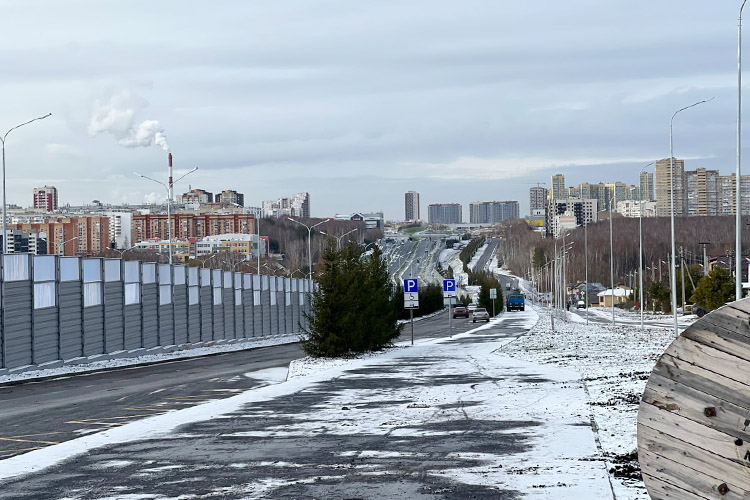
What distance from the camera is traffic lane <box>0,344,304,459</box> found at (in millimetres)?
16031

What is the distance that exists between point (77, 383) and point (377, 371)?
827 cm

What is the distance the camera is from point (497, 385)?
68.3ft

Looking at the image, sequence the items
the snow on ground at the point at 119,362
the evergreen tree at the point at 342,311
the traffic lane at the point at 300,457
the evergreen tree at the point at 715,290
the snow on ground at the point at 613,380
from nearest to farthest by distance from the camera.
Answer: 1. the traffic lane at the point at 300,457
2. the snow on ground at the point at 613,380
3. the snow on ground at the point at 119,362
4. the evergreen tree at the point at 342,311
5. the evergreen tree at the point at 715,290

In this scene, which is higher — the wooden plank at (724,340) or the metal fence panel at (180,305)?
the wooden plank at (724,340)

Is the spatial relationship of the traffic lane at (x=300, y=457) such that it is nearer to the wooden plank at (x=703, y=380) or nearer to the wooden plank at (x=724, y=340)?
the wooden plank at (x=703, y=380)

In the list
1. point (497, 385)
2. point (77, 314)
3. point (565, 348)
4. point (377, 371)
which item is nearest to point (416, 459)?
point (497, 385)

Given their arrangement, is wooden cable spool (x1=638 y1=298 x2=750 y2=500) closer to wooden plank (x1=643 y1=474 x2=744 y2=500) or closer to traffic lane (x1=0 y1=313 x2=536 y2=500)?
wooden plank (x1=643 y1=474 x2=744 y2=500)

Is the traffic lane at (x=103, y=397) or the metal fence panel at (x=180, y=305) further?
the metal fence panel at (x=180, y=305)

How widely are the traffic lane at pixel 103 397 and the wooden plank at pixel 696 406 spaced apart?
9828 mm

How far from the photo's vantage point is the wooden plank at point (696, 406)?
20.4 feet

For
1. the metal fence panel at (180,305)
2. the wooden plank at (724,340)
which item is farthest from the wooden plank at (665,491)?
the metal fence panel at (180,305)

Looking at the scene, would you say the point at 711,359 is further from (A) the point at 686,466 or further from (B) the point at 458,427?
(B) the point at 458,427

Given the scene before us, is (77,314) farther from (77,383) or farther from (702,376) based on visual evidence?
(702,376)

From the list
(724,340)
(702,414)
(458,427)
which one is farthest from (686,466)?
(458,427)
